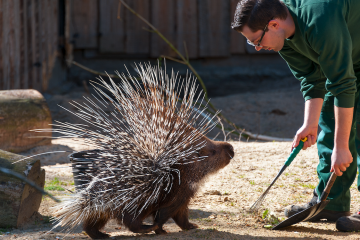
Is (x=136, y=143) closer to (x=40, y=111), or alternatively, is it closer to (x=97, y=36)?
(x=40, y=111)

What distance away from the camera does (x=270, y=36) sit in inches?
80.3

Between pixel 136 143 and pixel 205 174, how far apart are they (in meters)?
0.55

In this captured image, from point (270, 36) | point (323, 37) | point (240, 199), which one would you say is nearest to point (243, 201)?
point (240, 199)

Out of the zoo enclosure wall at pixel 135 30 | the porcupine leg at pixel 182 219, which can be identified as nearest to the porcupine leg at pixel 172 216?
the porcupine leg at pixel 182 219

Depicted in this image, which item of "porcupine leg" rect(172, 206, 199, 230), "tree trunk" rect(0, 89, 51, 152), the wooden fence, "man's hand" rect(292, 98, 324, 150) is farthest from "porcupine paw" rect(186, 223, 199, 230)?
the wooden fence

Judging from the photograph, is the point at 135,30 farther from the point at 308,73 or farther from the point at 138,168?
the point at 138,168

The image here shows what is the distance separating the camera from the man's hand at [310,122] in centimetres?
244

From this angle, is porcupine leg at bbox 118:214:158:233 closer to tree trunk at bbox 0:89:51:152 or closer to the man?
the man

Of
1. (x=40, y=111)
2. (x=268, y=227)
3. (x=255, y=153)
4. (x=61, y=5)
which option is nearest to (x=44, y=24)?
(x=61, y=5)

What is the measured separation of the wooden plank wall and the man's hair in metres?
4.86

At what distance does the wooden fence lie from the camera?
8.28m

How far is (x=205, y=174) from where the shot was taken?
257 cm

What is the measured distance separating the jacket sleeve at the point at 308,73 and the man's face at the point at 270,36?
39 cm

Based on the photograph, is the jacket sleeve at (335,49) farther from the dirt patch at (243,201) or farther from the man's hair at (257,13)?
the dirt patch at (243,201)
